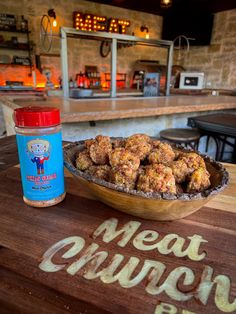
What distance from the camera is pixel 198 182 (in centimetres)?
53

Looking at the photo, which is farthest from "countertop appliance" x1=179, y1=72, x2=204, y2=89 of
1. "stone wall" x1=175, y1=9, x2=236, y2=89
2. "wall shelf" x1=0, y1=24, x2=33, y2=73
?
"wall shelf" x1=0, y1=24, x2=33, y2=73

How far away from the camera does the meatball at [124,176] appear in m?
0.52

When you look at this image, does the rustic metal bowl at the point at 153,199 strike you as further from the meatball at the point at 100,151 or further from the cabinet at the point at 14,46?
the cabinet at the point at 14,46

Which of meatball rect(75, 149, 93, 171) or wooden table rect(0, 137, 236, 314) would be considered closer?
wooden table rect(0, 137, 236, 314)

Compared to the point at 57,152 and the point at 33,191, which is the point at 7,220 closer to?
the point at 33,191

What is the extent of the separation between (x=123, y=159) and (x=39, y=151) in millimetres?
193

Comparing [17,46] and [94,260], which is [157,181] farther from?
[17,46]

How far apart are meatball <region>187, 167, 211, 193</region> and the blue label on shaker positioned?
31 cm

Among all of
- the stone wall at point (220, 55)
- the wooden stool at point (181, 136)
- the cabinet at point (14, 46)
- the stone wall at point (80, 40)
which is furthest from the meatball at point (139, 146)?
the stone wall at point (220, 55)

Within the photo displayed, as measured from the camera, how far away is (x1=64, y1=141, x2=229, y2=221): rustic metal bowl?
46 cm

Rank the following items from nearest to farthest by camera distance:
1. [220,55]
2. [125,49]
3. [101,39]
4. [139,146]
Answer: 1. [139,146]
2. [101,39]
3. [220,55]
4. [125,49]

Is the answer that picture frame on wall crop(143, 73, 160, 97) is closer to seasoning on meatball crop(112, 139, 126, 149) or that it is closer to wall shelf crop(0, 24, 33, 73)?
seasoning on meatball crop(112, 139, 126, 149)

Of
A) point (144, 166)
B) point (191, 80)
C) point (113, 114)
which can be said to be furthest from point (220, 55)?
point (144, 166)

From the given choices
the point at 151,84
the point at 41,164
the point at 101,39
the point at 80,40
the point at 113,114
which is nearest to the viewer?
the point at 41,164
